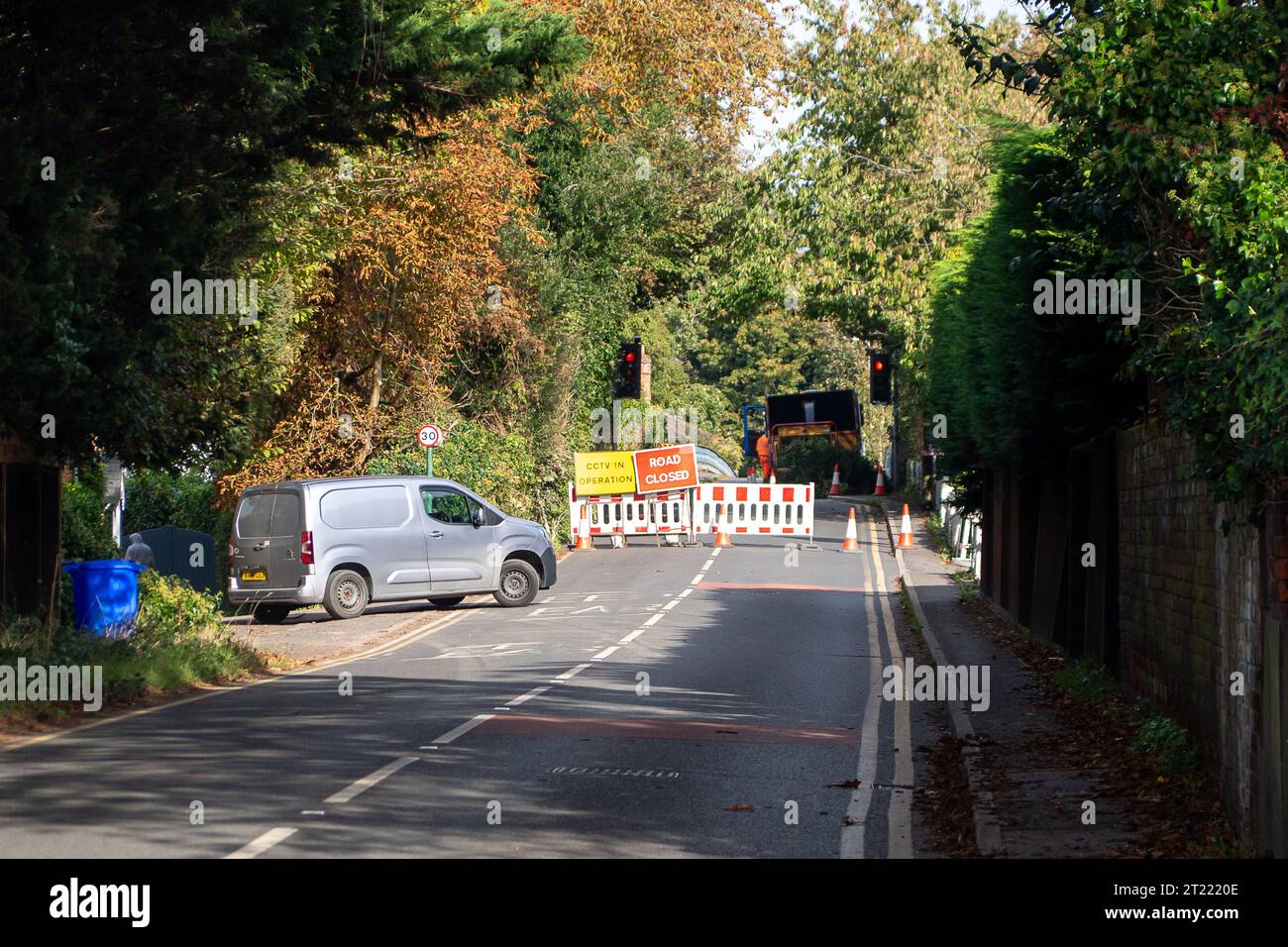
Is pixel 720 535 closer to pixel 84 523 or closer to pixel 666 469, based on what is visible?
pixel 666 469

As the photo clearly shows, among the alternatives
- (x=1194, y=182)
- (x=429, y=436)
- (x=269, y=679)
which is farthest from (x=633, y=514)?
(x=1194, y=182)

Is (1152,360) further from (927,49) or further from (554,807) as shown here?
(927,49)

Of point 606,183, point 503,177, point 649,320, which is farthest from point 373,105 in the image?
point 649,320

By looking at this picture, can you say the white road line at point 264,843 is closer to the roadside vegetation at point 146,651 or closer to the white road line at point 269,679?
the white road line at point 269,679

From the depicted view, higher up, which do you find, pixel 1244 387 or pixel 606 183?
pixel 606 183

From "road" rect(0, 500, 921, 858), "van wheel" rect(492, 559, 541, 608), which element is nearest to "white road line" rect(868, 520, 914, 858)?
"road" rect(0, 500, 921, 858)

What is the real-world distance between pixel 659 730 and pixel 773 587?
15747 millimetres

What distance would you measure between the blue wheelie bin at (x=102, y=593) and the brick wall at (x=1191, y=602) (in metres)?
10.1

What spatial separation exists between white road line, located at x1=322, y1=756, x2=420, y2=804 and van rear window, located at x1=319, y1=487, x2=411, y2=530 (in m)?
12.7

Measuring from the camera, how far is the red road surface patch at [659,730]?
1222cm

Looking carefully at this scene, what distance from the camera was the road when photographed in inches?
328

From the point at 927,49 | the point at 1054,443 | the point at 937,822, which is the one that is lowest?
the point at 937,822

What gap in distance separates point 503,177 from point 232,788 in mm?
20392
